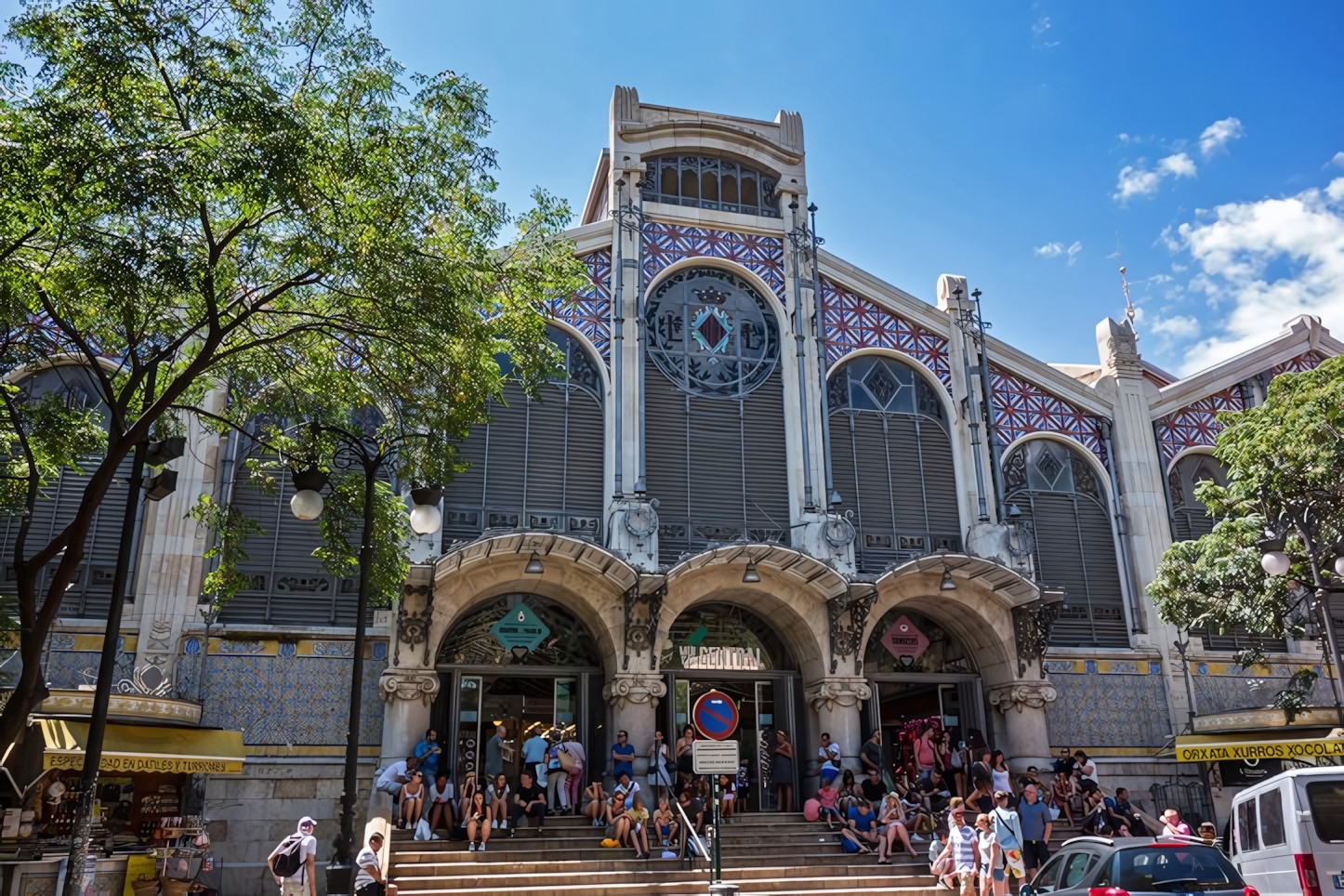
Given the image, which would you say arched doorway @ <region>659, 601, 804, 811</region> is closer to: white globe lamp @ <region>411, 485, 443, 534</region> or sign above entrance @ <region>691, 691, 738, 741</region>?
sign above entrance @ <region>691, 691, 738, 741</region>

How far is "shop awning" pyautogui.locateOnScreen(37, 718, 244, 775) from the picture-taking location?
14.2 metres

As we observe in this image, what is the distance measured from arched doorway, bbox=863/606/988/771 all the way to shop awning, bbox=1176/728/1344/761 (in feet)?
A: 12.0

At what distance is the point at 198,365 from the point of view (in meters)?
11.2

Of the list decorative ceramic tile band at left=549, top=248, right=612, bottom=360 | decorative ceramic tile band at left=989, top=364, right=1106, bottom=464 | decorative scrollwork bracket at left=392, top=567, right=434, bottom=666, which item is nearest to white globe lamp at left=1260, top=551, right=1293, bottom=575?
decorative ceramic tile band at left=989, top=364, right=1106, bottom=464

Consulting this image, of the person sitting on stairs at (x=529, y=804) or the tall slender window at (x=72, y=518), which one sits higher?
the tall slender window at (x=72, y=518)

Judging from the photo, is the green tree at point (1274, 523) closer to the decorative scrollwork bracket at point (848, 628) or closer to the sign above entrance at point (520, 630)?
the decorative scrollwork bracket at point (848, 628)

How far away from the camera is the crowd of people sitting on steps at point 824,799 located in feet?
51.0

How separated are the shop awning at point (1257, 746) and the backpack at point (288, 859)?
15.4 m

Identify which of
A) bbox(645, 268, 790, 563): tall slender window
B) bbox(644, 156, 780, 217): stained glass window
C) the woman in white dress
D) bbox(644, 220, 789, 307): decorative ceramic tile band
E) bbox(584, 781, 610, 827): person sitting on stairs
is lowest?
bbox(584, 781, 610, 827): person sitting on stairs

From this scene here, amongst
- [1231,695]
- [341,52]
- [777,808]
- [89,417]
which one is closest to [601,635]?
[777,808]

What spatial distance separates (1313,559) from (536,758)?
481 inches

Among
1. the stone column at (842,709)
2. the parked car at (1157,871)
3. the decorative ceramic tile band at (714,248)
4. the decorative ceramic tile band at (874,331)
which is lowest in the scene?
the parked car at (1157,871)

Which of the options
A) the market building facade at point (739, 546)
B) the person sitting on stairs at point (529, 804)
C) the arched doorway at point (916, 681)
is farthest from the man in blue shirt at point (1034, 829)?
the person sitting on stairs at point (529, 804)

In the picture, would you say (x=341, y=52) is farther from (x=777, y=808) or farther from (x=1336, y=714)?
(x=1336, y=714)
